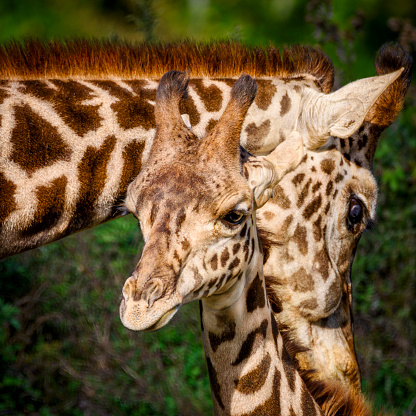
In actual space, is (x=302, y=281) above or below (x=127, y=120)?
below

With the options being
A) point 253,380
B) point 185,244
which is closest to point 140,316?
point 185,244

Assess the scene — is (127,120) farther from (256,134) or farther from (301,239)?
(301,239)

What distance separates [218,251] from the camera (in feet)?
8.83

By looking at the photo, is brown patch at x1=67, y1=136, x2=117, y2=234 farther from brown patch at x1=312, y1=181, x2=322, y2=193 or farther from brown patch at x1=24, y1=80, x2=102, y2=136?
brown patch at x1=312, y1=181, x2=322, y2=193

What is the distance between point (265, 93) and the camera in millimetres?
3896

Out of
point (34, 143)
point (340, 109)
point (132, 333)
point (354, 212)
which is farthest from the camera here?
point (132, 333)

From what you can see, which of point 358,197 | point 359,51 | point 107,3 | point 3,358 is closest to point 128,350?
point 3,358

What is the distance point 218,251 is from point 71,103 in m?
1.36

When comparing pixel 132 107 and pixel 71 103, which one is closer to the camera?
pixel 71 103

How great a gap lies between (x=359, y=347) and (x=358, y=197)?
3.18 metres

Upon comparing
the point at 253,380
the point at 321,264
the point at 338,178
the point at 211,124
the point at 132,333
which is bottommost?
the point at 132,333

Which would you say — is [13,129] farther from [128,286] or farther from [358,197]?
[358,197]

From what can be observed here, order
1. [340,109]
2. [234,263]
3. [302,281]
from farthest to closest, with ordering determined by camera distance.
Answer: [302,281], [340,109], [234,263]

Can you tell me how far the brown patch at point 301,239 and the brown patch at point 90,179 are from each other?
1317 millimetres
